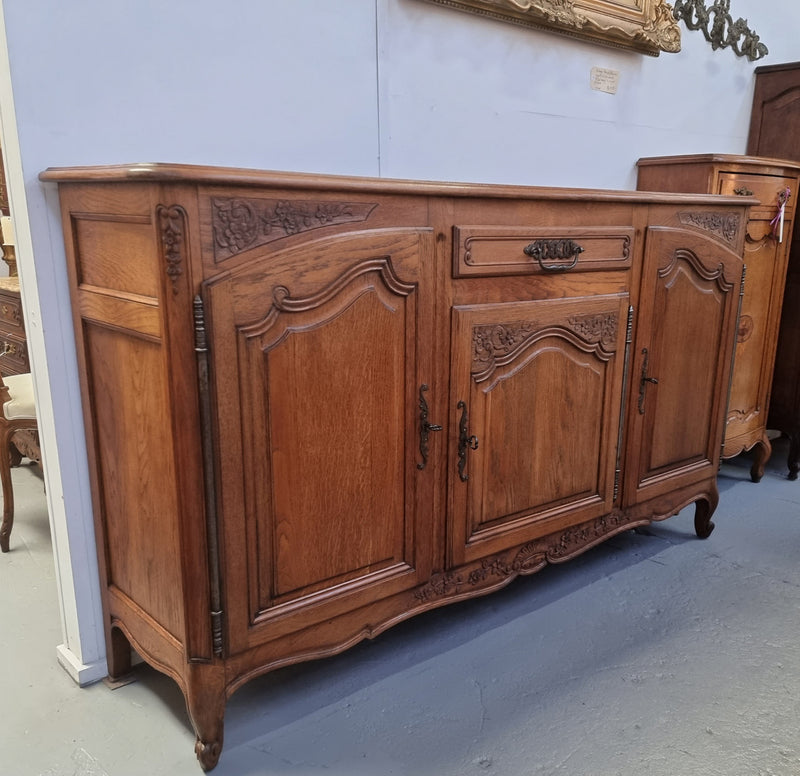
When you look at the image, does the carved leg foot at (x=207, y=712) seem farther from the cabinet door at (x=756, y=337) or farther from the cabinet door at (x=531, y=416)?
the cabinet door at (x=756, y=337)

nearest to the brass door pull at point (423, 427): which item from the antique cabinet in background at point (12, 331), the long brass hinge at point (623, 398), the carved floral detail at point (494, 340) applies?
the carved floral detail at point (494, 340)

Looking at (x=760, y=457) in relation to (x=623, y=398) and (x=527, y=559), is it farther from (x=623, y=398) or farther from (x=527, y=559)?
(x=527, y=559)

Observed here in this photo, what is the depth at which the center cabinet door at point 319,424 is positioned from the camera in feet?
4.21

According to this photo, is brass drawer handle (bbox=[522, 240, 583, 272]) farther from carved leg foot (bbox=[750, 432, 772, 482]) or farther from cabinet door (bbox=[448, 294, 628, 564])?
carved leg foot (bbox=[750, 432, 772, 482])

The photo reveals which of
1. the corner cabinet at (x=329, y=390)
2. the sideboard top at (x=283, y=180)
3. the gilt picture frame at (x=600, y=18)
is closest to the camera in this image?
the sideboard top at (x=283, y=180)

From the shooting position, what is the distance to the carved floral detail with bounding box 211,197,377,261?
47.4 inches

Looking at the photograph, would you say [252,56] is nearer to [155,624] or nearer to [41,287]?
[41,287]

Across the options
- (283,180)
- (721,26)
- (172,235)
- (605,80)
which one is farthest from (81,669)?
(721,26)

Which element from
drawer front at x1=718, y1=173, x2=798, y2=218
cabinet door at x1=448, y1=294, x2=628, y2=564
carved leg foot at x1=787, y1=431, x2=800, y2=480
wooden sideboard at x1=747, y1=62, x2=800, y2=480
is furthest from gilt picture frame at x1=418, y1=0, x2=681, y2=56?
carved leg foot at x1=787, y1=431, x2=800, y2=480

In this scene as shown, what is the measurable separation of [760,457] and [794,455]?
164mm

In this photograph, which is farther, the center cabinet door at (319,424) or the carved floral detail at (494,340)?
the carved floral detail at (494,340)

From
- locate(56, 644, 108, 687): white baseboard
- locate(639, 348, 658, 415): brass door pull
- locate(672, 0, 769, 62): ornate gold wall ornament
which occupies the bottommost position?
locate(56, 644, 108, 687): white baseboard

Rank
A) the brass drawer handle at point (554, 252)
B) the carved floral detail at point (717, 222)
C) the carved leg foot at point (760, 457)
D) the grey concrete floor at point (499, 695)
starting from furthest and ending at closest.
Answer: the carved leg foot at point (760, 457), the carved floral detail at point (717, 222), the brass drawer handle at point (554, 252), the grey concrete floor at point (499, 695)

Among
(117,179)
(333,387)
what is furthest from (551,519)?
(117,179)
